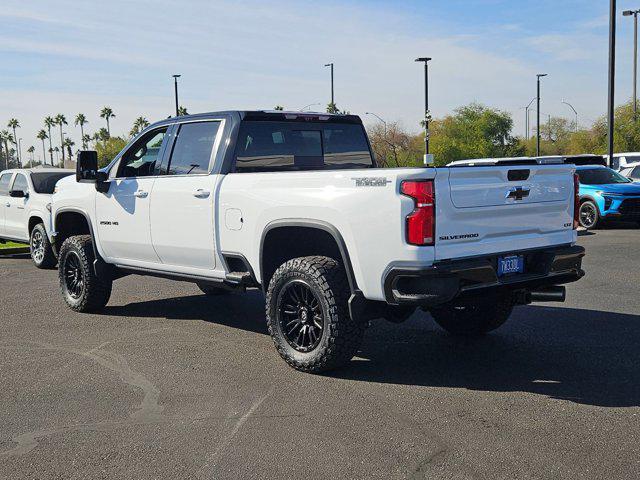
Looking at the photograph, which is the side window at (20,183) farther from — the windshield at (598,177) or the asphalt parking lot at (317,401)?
the windshield at (598,177)

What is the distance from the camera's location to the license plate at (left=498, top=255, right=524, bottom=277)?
5.62 meters

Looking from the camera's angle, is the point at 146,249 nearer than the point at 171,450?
No

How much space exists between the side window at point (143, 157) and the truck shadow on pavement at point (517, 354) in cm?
164

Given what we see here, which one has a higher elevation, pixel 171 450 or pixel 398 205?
pixel 398 205

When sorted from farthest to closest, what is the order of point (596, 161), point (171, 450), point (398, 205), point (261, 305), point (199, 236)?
1. point (596, 161)
2. point (261, 305)
3. point (199, 236)
4. point (398, 205)
5. point (171, 450)

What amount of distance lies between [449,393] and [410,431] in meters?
0.85

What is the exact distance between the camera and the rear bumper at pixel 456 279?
202 inches

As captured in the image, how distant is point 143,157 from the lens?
7.85 meters

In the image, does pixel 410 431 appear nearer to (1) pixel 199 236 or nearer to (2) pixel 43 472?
(2) pixel 43 472

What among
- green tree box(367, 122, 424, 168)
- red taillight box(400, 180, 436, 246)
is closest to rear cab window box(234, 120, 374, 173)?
red taillight box(400, 180, 436, 246)

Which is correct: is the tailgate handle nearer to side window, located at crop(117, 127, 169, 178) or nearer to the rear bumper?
the rear bumper

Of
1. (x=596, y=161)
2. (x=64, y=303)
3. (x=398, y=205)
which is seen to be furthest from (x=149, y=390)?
(x=596, y=161)

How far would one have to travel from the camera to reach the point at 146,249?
24.9 ft

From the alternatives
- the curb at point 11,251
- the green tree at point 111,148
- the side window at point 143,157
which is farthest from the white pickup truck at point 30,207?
the green tree at point 111,148
